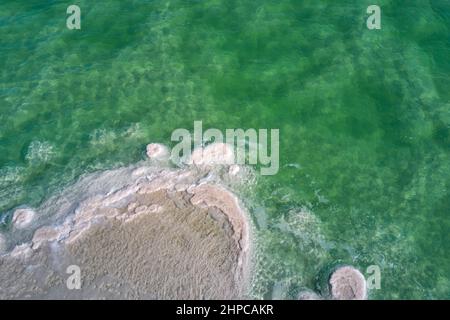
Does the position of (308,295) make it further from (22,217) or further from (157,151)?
(22,217)

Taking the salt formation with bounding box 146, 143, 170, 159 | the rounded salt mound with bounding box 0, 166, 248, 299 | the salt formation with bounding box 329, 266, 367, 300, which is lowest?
the salt formation with bounding box 329, 266, 367, 300

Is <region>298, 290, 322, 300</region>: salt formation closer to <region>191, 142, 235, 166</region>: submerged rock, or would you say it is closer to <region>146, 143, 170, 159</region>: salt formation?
<region>191, 142, 235, 166</region>: submerged rock

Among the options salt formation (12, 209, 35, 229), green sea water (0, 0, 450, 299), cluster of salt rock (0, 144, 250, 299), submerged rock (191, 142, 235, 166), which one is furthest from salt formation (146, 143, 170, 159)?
salt formation (12, 209, 35, 229)

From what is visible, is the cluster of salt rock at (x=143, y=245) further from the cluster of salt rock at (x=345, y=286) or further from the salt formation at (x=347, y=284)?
the salt formation at (x=347, y=284)

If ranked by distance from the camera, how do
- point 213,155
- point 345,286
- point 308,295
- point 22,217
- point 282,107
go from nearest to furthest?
point 308,295
point 345,286
point 22,217
point 213,155
point 282,107

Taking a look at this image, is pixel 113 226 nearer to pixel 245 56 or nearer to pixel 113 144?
pixel 113 144

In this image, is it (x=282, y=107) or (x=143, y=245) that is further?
(x=282, y=107)

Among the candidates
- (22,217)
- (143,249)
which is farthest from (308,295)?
(22,217)
